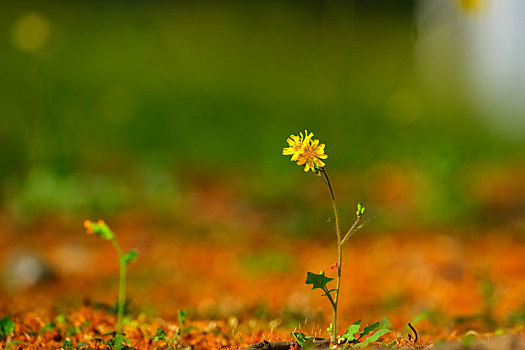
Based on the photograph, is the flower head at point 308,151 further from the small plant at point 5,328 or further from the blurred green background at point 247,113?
the blurred green background at point 247,113

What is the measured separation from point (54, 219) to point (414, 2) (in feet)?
34.6

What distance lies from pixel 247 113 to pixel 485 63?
156 inches

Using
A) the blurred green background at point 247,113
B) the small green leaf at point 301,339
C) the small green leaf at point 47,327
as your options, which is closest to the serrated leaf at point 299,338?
the small green leaf at point 301,339

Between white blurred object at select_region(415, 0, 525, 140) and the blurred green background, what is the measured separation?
6cm

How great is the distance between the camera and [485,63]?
9.09m

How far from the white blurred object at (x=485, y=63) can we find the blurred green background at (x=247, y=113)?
0.19 feet

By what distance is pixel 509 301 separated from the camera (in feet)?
8.08

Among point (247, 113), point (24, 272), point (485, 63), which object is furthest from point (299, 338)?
point (485, 63)

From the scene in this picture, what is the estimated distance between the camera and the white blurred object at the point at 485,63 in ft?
26.1

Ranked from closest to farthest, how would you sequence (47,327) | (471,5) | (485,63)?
(47,327) → (471,5) → (485,63)

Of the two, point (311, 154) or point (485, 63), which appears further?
point (485, 63)

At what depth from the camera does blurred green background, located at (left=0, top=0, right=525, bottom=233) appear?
13.6ft

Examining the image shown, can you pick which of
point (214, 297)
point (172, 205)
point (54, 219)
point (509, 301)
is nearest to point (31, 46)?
point (54, 219)

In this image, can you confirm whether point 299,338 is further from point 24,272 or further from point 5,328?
point 24,272
